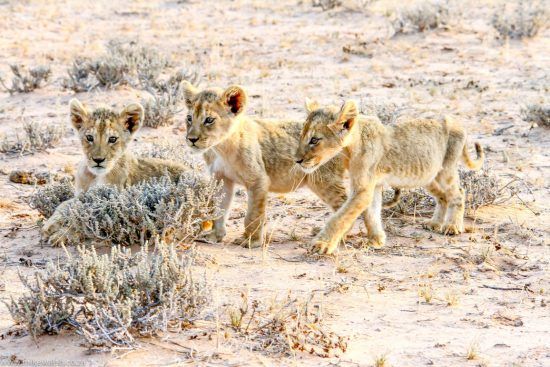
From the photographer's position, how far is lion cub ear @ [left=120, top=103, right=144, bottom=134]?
8.05 m

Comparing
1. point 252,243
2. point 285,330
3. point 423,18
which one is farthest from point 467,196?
point 423,18

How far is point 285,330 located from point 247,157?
2.63m

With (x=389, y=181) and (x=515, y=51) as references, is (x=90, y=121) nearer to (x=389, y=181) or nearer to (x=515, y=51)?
(x=389, y=181)

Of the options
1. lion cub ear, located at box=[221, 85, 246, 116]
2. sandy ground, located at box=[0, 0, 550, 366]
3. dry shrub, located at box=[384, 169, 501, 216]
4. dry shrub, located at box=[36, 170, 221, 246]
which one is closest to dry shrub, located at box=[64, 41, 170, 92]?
sandy ground, located at box=[0, 0, 550, 366]

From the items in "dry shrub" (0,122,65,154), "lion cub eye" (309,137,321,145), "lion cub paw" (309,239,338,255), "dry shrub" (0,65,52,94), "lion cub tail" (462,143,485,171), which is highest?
"lion cub eye" (309,137,321,145)

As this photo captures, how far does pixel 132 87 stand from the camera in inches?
550

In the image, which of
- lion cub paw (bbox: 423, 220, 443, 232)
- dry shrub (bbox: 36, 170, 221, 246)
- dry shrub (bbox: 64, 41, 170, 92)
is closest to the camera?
dry shrub (bbox: 36, 170, 221, 246)

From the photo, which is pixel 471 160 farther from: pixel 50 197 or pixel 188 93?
pixel 50 197

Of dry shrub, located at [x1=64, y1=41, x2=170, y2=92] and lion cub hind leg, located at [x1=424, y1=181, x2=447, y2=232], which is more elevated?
dry shrub, located at [x1=64, y1=41, x2=170, y2=92]

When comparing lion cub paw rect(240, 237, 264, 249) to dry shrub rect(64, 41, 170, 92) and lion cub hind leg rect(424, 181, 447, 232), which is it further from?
dry shrub rect(64, 41, 170, 92)

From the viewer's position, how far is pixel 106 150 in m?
7.82

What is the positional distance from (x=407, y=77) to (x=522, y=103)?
7.31 feet

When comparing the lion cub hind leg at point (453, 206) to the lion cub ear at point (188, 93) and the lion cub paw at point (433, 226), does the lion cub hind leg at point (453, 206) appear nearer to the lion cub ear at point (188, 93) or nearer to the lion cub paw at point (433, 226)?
the lion cub paw at point (433, 226)

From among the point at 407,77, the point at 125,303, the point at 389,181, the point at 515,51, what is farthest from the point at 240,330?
the point at 515,51
